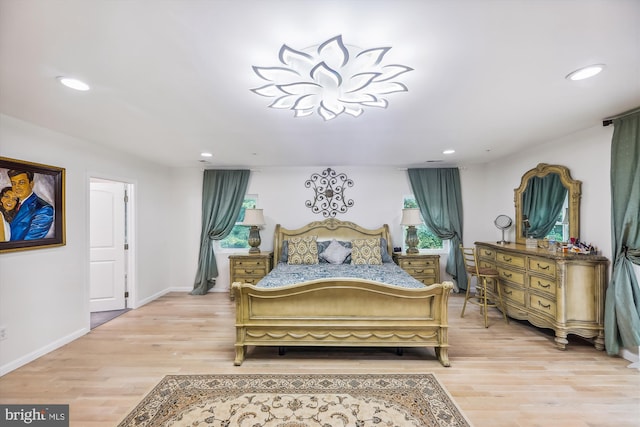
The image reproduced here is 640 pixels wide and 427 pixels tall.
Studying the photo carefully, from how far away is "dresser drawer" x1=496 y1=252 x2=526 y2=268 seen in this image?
3162 mm

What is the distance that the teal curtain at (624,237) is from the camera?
234 cm

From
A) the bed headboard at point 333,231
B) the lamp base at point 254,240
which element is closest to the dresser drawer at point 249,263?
the lamp base at point 254,240

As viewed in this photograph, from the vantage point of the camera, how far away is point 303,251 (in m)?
4.22

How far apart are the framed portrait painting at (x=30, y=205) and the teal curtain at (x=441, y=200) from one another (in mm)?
4925

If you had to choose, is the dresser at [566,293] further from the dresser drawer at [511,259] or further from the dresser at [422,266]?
the dresser at [422,266]

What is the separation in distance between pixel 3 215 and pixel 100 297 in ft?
6.73

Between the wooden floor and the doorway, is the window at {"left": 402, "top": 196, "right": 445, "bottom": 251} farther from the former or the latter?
the doorway

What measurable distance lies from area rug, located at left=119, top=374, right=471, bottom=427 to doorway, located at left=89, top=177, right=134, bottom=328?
2456 millimetres

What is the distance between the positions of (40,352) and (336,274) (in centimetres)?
314

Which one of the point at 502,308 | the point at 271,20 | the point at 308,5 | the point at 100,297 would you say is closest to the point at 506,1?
the point at 308,5

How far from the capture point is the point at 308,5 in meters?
1.12

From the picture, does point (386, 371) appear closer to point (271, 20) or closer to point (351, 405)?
point (351, 405)

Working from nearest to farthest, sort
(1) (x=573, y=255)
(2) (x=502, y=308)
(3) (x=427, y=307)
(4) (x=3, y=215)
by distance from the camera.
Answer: (4) (x=3, y=215), (3) (x=427, y=307), (1) (x=573, y=255), (2) (x=502, y=308)

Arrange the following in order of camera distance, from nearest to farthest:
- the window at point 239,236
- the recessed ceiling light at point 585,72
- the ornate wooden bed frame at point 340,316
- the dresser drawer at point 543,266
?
the recessed ceiling light at point 585,72 < the ornate wooden bed frame at point 340,316 < the dresser drawer at point 543,266 < the window at point 239,236
